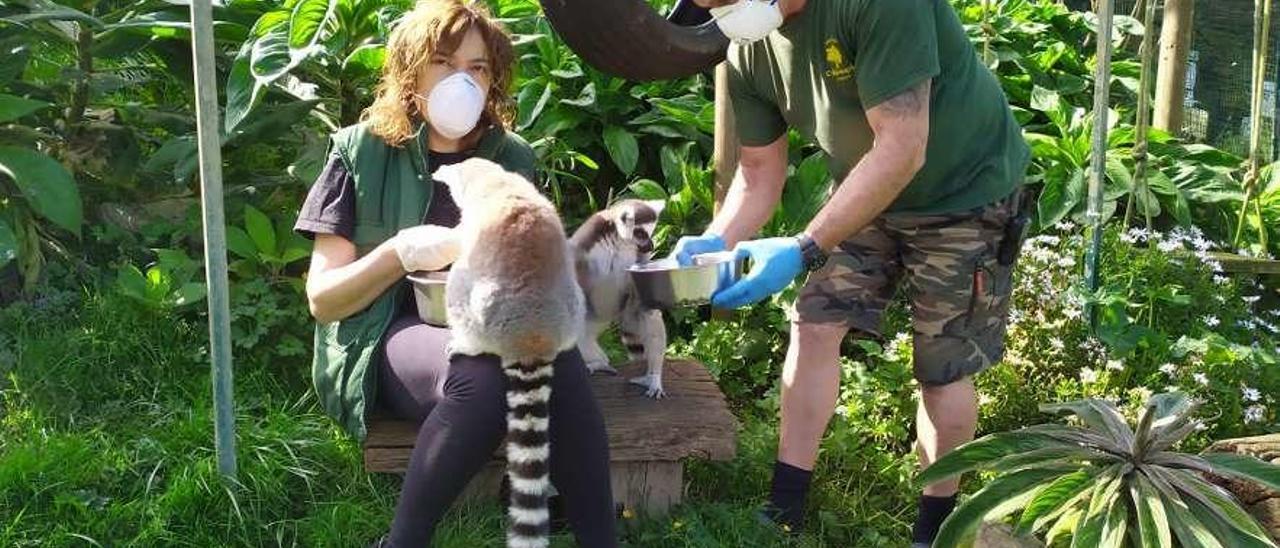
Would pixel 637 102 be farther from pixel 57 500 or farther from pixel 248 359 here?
pixel 57 500

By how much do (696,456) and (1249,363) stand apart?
208cm

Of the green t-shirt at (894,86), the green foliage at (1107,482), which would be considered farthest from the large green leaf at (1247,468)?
the green t-shirt at (894,86)

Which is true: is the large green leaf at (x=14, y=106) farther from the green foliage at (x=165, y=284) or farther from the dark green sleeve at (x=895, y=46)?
the dark green sleeve at (x=895, y=46)

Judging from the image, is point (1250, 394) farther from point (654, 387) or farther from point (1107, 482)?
point (654, 387)

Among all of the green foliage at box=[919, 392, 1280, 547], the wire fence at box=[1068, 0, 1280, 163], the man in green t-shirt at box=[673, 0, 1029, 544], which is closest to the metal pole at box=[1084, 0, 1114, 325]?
the man in green t-shirt at box=[673, 0, 1029, 544]

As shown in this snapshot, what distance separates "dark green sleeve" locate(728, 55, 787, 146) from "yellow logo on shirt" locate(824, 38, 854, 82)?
380 millimetres

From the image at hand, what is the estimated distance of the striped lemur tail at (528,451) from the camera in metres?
2.68

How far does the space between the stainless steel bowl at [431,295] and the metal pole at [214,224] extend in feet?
1.54

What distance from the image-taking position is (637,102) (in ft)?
16.5

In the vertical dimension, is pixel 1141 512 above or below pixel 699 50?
below

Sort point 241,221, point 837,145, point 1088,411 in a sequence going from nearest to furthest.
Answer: point 1088,411
point 837,145
point 241,221

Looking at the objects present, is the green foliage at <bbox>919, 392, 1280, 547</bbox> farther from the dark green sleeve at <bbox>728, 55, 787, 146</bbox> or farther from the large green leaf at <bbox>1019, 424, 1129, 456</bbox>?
the dark green sleeve at <bbox>728, 55, 787, 146</bbox>

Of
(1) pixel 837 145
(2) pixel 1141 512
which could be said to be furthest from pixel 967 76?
(2) pixel 1141 512

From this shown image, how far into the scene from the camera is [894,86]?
9.24ft
